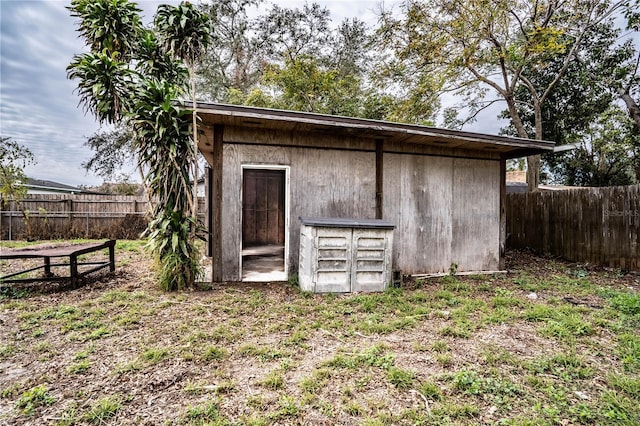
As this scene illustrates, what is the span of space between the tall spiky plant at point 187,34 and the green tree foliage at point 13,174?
7.37m

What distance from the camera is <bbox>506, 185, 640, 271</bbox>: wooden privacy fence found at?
5281 millimetres

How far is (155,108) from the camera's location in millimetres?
3586

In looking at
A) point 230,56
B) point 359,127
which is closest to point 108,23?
point 359,127

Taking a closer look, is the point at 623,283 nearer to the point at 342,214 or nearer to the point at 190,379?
the point at 342,214

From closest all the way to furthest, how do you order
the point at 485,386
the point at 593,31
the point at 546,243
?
the point at 485,386 < the point at 546,243 < the point at 593,31

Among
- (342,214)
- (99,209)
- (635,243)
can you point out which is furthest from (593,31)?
(99,209)

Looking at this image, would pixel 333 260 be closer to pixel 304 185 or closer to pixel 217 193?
pixel 304 185

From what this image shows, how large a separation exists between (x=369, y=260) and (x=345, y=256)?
0.34 metres

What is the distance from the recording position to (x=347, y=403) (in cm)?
182

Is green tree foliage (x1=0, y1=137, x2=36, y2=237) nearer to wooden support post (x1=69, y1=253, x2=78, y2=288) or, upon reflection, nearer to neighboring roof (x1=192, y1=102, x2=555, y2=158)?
wooden support post (x1=69, y1=253, x2=78, y2=288)

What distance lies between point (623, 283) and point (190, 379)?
241 inches

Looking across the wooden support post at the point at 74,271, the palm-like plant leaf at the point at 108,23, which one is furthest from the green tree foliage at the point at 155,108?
the wooden support post at the point at 74,271

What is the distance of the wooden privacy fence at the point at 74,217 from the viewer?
8.59 m

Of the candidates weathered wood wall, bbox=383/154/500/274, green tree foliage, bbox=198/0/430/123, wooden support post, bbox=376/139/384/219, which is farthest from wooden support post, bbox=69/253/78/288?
green tree foliage, bbox=198/0/430/123
